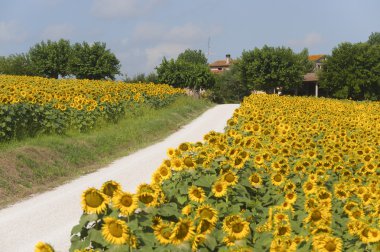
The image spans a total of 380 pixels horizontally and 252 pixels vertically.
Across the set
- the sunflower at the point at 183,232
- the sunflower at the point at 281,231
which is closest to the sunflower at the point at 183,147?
the sunflower at the point at 281,231

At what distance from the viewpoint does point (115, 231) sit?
2.92m

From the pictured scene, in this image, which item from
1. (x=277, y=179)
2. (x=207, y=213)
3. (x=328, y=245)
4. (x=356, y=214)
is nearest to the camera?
(x=328, y=245)

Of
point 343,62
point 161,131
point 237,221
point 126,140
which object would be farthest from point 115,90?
point 343,62

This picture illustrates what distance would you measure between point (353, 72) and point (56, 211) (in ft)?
186

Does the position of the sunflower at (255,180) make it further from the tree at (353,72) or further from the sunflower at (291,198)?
the tree at (353,72)

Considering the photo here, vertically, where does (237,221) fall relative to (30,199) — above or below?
above

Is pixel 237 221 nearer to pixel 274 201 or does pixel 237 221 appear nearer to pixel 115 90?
pixel 274 201

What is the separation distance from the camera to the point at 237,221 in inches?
136

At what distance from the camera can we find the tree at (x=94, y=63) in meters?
55.5

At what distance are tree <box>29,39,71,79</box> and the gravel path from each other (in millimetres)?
47795

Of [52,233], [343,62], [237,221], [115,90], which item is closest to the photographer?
[237,221]

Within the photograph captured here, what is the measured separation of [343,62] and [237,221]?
201ft

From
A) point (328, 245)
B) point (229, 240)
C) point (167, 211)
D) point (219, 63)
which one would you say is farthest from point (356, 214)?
point (219, 63)

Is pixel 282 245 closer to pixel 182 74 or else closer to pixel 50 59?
pixel 182 74
